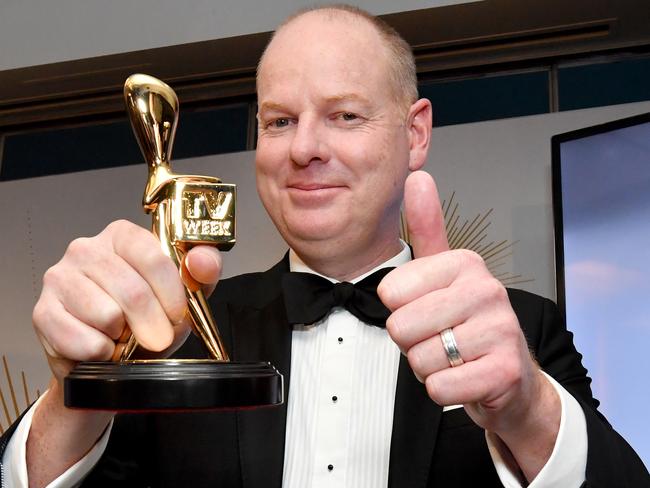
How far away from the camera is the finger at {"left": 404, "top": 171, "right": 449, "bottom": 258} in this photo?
37.5 inches

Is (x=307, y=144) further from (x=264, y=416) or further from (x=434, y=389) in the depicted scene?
(x=434, y=389)

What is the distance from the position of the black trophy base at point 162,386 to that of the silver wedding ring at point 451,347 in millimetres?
257

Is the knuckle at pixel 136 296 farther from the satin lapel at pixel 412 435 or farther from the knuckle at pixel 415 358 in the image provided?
the satin lapel at pixel 412 435

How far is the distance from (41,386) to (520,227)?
6.70 ft

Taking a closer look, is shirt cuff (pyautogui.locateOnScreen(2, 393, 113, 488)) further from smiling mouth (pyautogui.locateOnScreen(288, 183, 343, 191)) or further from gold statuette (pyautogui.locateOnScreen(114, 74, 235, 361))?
smiling mouth (pyautogui.locateOnScreen(288, 183, 343, 191))

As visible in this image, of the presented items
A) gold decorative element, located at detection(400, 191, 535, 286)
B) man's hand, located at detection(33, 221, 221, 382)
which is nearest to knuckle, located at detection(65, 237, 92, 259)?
man's hand, located at detection(33, 221, 221, 382)

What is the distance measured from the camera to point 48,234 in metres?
3.72

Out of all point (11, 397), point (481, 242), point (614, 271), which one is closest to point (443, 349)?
point (614, 271)

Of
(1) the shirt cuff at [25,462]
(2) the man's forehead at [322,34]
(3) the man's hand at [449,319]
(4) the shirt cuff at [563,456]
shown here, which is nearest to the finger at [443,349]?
(3) the man's hand at [449,319]

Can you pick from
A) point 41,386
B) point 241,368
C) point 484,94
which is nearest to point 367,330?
point 241,368

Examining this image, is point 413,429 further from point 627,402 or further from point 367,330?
point 627,402

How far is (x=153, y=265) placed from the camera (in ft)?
3.41

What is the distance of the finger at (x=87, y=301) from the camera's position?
1034mm

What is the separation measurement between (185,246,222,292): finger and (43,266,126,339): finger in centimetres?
10
